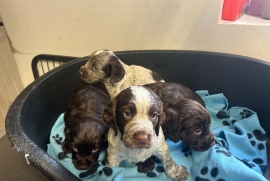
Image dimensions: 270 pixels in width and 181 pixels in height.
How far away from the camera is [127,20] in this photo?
8.26 feet

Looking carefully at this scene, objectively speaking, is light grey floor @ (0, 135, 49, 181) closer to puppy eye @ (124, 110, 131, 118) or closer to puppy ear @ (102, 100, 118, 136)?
puppy ear @ (102, 100, 118, 136)

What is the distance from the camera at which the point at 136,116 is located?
1317mm

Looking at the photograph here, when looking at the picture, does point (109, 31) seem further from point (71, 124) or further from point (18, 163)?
point (18, 163)

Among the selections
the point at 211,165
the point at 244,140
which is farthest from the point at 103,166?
the point at 244,140

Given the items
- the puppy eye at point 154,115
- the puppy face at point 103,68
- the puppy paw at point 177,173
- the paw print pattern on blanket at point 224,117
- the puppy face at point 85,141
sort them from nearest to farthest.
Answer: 1. the puppy eye at point 154,115
2. the puppy face at point 85,141
3. the puppy paw at point 177,173
4. the puppy face at point 103,68
5. the paw print pattern on blanket at point 224,117

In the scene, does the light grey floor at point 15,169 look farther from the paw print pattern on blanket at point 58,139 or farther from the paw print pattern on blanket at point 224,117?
the paw print pattern on blanket at point 224,117

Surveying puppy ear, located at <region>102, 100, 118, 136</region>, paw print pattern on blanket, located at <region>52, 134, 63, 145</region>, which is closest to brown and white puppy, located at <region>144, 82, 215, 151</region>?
puppy ear, located at <region>102, 100, 118, 136</region>

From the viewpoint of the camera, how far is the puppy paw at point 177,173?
5.70 feet

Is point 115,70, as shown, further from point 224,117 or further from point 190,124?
point 224,117

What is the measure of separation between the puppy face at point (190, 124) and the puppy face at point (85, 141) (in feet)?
1.50

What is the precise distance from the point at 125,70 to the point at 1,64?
166cm

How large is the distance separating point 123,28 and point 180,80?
2.51 feet

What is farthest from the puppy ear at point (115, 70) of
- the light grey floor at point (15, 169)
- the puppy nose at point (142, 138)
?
the light grey floor at point (15, 169)

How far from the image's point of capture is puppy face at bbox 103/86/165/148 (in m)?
1.26
